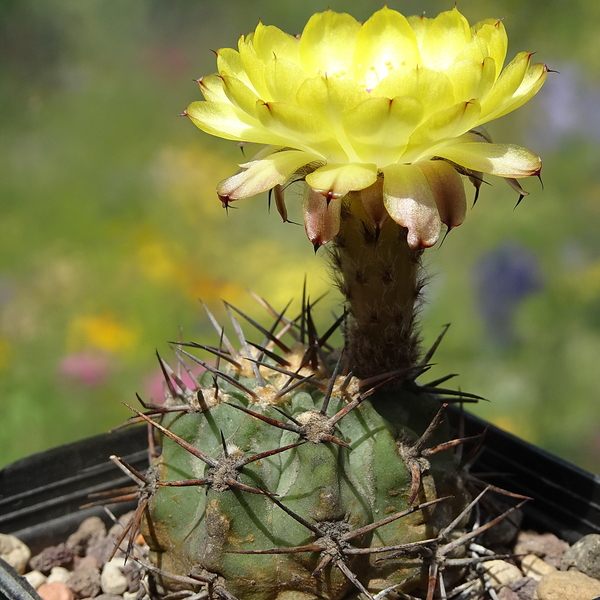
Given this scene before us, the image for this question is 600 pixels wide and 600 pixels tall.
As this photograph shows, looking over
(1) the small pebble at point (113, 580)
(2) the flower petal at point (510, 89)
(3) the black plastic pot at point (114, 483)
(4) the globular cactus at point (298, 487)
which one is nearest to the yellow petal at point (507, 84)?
(2) the flower petal at point (510, 89)

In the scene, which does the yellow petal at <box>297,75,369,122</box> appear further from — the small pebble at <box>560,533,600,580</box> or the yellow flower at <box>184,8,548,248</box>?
the small pebble at <box>560,533,600,580</box>

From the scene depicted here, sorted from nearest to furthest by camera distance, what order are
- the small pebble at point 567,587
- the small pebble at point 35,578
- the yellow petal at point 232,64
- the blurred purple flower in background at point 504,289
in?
the yellow petal at point 232,64, the small pebble at point 567,587, the small pebble at point 35,578, the blurred purple flower in background at point 504,289

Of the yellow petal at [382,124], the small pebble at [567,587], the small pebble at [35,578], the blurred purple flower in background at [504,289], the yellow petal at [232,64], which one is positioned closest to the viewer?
the yellow petal at [382,124]

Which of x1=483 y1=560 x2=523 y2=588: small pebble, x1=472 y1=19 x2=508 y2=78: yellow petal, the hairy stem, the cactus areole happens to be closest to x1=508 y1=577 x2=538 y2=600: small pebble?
x1=483 y1=560 x2=523 y2=588: small pebble

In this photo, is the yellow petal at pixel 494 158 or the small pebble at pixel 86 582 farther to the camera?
the small pebble at pixel 86 582

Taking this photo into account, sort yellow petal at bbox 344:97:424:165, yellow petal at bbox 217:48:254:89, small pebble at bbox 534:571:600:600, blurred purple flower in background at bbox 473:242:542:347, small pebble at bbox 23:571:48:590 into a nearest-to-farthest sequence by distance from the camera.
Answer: yellow petal at bbox 344:97:424:165 → yellow petal at bbox 217:48:254:89 → small pebble at bbox 534:571:600:600 → small pebble at bbox 23:571:48:590 → blurred purple flower in background at bbox 473:242:542:347

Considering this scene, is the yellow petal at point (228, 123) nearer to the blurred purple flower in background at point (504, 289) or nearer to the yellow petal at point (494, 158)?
the yellow petal at point (494, 158)

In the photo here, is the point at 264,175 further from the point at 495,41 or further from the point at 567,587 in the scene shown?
the point at 567,587

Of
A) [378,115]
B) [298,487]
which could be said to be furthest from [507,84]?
[298,487]
